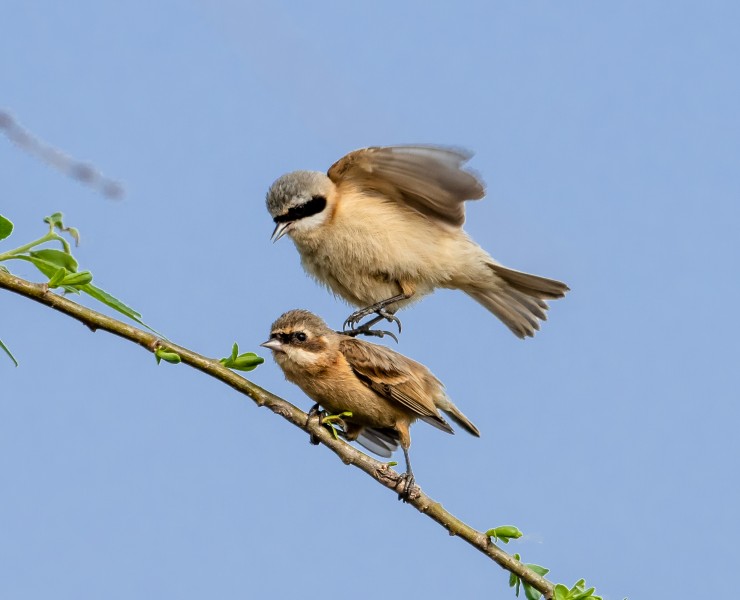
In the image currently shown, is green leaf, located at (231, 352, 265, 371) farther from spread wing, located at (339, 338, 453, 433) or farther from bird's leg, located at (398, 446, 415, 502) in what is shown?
spread wing, located at (339, 338, 453, 433)

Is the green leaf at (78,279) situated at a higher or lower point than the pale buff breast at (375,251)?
lower

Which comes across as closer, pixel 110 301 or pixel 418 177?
pixel 110 301

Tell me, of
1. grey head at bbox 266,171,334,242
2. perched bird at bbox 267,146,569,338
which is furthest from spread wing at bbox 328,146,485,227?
grey head at bbox 266,171,334,242

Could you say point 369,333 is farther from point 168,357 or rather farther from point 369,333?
point 168,357

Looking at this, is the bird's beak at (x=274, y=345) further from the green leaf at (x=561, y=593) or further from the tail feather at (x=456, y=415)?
the green leaf at (x=561, y=593)

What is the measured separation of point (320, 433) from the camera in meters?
3.18

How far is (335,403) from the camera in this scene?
4250mm

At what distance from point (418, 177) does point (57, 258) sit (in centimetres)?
305

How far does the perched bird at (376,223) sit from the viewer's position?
557 centimetres

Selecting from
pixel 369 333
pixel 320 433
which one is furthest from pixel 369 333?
pixel 320 433

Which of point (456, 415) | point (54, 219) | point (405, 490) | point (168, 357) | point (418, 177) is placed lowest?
point (168, 357)

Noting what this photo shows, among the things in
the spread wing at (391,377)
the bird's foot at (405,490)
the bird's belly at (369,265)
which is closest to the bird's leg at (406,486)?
the bird's foot at (405,490)

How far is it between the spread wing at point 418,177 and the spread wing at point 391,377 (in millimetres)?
1158

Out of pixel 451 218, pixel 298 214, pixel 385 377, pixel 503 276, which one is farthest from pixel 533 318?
pixel 385 377
